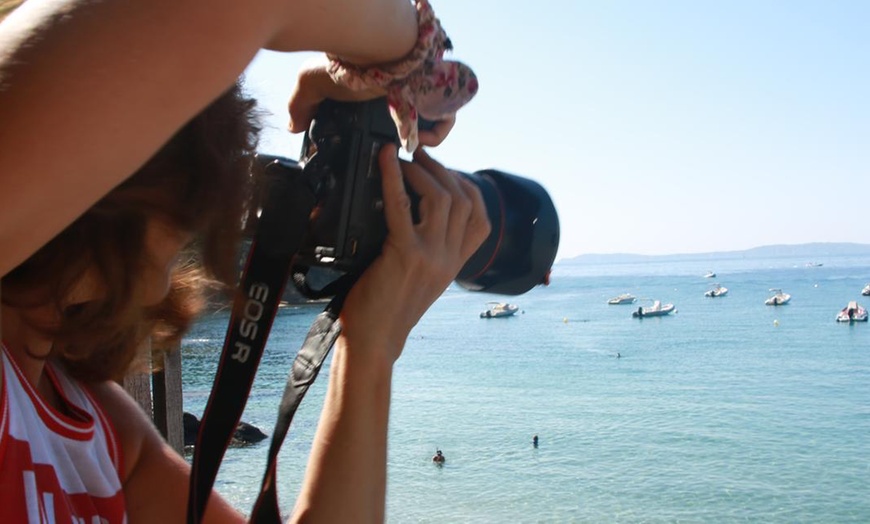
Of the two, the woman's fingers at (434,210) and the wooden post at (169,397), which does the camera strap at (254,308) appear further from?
the wooden post at (169,397)

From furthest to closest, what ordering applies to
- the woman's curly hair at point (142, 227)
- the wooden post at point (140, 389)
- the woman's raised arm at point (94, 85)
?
the wooden post at point (140, 389) → the woman's curly hair at point (142, 227) → the woman's raised arm at point (94, 85)

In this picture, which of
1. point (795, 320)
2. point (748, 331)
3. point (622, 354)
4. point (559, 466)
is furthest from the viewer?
point (795, 320)

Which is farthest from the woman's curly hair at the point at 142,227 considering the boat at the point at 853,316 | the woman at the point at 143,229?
the boat at the point at 853,316

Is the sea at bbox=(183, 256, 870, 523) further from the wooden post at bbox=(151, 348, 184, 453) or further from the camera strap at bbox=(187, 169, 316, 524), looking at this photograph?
the camera strap at bbox=(187, 169, 316, 524)

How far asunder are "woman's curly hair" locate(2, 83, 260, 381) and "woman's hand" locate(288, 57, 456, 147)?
11 centimetres

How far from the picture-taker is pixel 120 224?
0.63 m

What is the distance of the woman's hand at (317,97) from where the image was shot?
810 millimetres

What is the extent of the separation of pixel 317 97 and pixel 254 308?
0.69 feet

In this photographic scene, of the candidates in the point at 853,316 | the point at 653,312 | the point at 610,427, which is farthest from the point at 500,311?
the point at 610,427

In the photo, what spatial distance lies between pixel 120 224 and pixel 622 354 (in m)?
34.2

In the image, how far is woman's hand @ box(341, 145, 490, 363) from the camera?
842 mm

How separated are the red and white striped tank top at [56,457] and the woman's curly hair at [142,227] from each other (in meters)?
0.06

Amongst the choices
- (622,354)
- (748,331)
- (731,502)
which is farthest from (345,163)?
(748,331)

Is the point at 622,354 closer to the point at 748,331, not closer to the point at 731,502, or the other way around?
the point at 748,331
